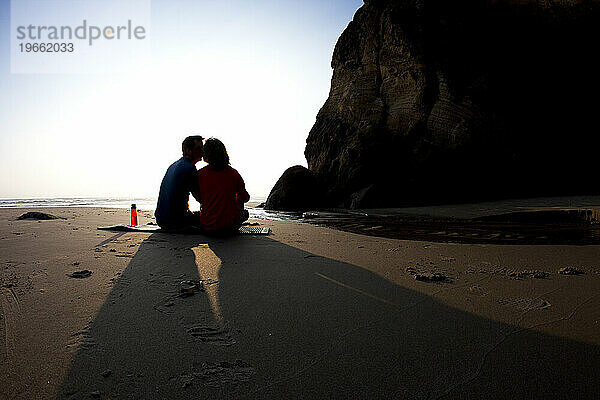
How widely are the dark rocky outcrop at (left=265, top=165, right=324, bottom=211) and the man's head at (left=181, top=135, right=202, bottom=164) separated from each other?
29.5ft

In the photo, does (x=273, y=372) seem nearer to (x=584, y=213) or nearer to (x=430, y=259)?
(x=430, y=259)

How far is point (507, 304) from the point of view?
171 cm

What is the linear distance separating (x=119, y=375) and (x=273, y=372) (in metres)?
0.47

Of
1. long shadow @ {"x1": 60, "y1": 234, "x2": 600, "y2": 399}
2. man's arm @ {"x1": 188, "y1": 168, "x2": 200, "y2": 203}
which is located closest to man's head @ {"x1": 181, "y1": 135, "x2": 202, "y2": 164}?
man's arm @ {"x1": 188, "y1": 168, "x2": 200, "y2": 203}

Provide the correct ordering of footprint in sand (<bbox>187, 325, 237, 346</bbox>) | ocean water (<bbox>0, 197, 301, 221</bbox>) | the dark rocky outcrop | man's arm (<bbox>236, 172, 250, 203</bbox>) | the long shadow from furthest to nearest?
1. the dark rocky outcrop
2. ocean water (<bbox>0, 197, 301, 221</bbox>)
3. man's arm (<bbox>236, 172, 250, 203</bbox>)
4. footprint in sand (<bbox>187, 325, 237, 346</bbox>)
5. the long shadow

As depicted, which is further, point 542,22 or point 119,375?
point 542,22

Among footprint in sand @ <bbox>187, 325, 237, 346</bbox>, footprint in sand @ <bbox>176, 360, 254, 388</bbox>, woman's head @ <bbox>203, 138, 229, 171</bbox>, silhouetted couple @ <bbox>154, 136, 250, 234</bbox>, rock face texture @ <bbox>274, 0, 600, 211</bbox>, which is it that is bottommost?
footprint in sand @ <bbox>176, 360, 254, 388</bbox>

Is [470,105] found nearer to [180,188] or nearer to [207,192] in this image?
[207,192]

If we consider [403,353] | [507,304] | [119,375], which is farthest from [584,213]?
[119,375]

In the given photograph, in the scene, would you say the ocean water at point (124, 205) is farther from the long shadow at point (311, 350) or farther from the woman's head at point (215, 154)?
the long shadow at point (311, 350)

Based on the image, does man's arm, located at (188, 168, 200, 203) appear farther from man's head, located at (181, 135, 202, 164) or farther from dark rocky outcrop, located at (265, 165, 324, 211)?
dark rocky outcrop, located at (265, 165, 324, 211)

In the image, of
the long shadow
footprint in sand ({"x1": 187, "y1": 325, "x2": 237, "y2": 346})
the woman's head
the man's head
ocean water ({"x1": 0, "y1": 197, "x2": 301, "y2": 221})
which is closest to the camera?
the long shadow

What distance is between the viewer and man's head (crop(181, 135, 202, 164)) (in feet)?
A: 16.3

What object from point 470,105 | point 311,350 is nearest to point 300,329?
point 311,350
